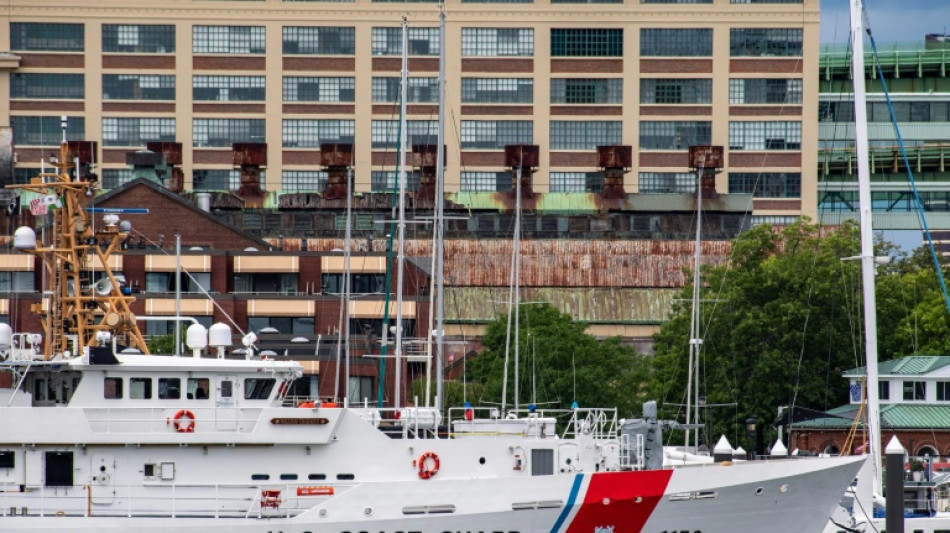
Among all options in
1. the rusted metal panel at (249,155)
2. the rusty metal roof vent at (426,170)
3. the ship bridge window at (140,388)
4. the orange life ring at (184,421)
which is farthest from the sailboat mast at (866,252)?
the rusted metal panel at (249,155)

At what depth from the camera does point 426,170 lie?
109250 mm

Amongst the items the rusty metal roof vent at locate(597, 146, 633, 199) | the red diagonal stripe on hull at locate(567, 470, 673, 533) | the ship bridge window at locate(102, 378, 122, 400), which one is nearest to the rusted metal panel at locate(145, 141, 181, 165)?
the rusty metal roof vent at locate(597, 146, 633, 199)

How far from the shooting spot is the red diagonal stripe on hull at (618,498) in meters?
40.2

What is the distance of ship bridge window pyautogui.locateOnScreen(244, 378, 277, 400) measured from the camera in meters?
40.2

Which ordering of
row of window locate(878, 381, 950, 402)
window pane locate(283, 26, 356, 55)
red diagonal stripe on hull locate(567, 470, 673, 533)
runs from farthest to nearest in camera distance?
window pane locate(283, 26, 356, 55) < row of window locate(878, 381, 950, 402) < red diagonal stripe on hull locate(567, 470, 673, 533)

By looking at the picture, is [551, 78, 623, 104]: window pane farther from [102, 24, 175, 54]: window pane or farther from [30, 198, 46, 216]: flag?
[30, 198, 46, 216]: flag

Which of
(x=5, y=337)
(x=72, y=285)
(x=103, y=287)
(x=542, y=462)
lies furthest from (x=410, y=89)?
(x=542, y=462)

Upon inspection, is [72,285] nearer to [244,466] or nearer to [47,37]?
[244,466]

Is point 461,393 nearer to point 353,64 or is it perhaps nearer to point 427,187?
point 427,187

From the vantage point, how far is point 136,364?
39719 millimetres

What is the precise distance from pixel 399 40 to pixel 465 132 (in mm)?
8822

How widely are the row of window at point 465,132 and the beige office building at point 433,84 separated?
0.36 ft

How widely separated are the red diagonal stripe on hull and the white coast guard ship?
3 cm

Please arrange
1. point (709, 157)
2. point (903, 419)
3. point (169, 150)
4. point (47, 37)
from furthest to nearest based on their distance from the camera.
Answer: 1. point (47, 37)
2. point (169, 150)
3. point (709, 157)
4. point (903, 419)
